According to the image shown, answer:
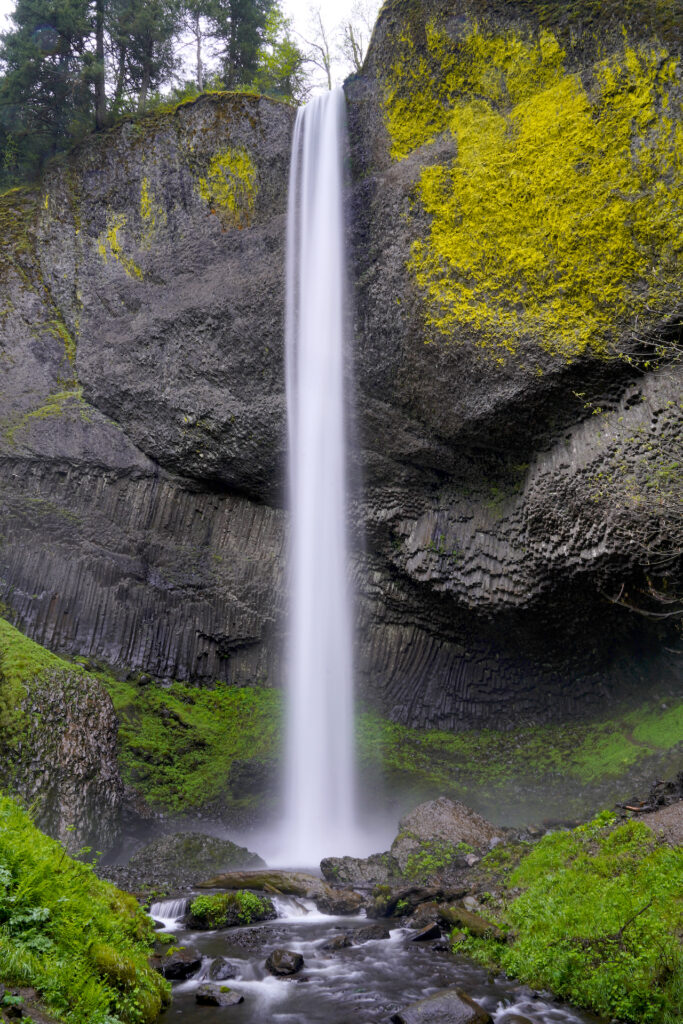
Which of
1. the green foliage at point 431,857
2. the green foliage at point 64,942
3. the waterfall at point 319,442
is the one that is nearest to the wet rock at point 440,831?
the green foliage at point 431,857

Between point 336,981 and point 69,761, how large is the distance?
5.91 metres

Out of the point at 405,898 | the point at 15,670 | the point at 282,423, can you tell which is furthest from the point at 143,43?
the point at 405,898

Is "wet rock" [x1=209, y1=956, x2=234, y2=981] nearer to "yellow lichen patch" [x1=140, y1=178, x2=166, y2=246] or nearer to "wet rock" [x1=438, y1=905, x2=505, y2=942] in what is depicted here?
"wet rock" [x1=438, y1=905, x2=505, y2=942]

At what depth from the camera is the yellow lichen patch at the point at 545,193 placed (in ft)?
40.3

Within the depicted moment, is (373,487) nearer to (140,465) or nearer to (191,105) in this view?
(140,465)

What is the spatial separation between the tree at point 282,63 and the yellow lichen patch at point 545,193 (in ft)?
36.5

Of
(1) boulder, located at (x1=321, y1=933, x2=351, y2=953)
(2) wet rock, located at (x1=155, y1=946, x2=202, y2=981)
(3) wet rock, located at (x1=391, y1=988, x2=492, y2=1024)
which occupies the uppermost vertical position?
(3) wet rock, located at (x1=391, y1=988, x2=492, y2=1024)

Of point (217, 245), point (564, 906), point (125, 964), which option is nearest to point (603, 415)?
point (564, 906)

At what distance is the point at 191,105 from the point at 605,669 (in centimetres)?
1628

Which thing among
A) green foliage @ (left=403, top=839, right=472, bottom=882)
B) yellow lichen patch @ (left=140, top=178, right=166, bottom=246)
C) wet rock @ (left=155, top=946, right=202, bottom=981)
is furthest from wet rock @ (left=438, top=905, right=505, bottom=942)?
yellow lichen patch @ (left=140, top=178, right=166, bottom=246)

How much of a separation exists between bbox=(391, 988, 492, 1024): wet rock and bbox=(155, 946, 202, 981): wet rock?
6.68 feet

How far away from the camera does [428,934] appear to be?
7.29 meters

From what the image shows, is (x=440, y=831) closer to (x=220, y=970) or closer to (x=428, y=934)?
(x=428, y=934)

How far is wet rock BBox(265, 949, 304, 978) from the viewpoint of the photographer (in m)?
6.43
